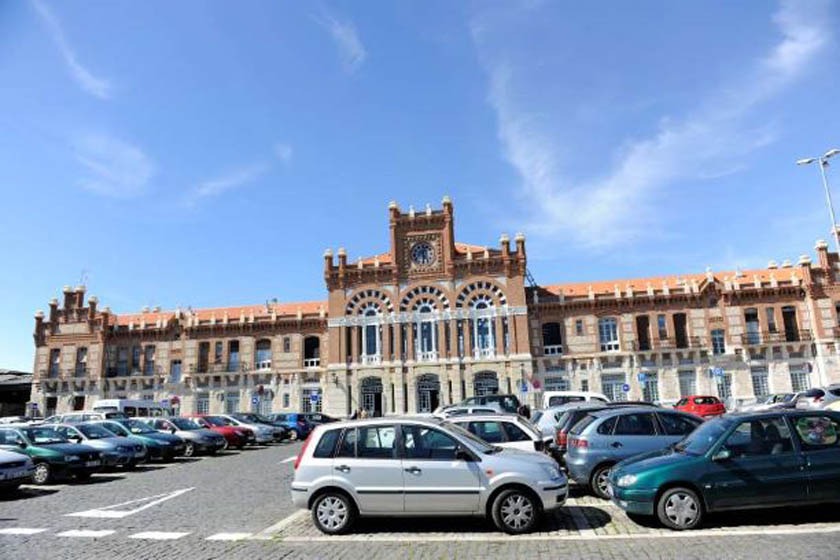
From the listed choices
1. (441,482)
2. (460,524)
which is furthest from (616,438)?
(441,482)

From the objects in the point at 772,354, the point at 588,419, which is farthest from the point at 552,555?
the point at 772,354

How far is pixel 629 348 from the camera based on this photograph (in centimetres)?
4200

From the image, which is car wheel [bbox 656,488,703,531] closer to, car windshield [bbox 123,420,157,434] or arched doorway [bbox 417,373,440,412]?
car windshield [bbox 123,420,157,434]

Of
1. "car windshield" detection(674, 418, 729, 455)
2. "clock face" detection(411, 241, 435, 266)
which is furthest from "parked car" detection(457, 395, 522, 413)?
"clock face" detection(411, 241, 435, 266)

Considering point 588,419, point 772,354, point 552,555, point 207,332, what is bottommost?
point 552,555

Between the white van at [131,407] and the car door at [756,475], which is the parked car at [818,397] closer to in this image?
the car door at [756,475]

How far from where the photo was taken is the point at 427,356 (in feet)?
142

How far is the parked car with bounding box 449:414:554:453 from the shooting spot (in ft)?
39.9

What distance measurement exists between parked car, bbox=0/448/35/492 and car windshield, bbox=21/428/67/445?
255cm

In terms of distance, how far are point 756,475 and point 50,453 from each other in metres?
16.4

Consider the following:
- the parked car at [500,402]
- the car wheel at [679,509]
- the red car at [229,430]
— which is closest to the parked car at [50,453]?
the red car at [229,430]

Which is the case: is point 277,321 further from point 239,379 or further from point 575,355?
point 575,355

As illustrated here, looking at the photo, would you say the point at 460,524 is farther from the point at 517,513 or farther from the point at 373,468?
the point at 373,468

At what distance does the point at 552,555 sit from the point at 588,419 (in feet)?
15.1
